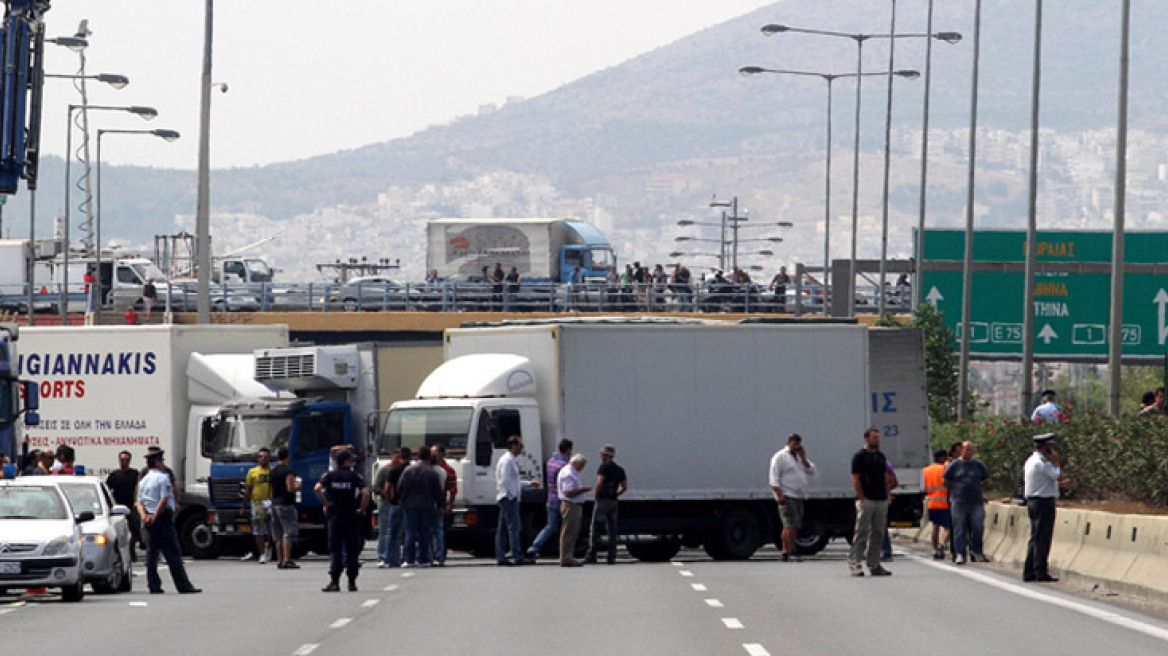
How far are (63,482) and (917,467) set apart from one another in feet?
40.4

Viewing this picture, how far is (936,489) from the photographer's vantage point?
1216 inches

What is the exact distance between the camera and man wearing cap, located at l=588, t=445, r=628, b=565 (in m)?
29.5

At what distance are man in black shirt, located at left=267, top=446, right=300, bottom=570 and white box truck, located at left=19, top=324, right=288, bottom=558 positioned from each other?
10.1 feet

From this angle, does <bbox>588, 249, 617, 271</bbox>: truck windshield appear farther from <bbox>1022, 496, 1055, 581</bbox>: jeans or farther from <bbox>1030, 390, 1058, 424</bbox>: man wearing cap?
<bbox>1022, 496, 1055, 581</bbox>: jeans

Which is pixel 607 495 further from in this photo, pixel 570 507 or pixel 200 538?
pixel 200 538

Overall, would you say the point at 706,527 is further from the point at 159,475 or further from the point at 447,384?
the point at 159,475

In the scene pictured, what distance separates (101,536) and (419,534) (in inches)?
259

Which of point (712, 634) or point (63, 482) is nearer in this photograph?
point (712, 634)

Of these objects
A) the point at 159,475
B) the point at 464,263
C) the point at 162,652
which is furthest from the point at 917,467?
the point at 464,263

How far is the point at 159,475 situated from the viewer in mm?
25828

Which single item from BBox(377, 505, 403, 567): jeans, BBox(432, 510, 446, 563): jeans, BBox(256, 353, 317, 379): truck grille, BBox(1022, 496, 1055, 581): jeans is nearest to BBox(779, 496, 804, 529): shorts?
BBox(432, 510, 446, 563): jeans

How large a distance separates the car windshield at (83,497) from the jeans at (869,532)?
859 cm

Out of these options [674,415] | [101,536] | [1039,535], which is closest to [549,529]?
[674,415]

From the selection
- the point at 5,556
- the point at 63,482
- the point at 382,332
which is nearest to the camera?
the point at 5,556
